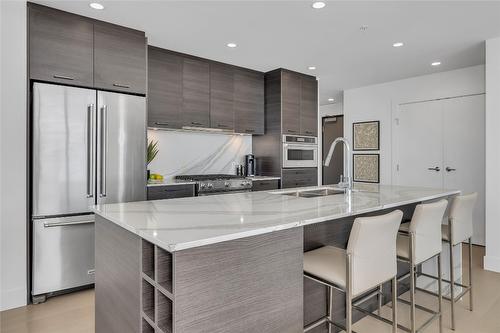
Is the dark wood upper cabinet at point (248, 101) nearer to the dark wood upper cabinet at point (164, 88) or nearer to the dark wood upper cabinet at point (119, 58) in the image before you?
the dark wood upper cabinet at point (164, 88)

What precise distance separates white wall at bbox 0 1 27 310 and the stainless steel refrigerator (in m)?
0.09

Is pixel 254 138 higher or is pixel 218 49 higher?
pixel 218 49

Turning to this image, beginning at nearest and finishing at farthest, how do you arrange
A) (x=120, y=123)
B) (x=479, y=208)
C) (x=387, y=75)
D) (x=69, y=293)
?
1. (x=69, y=293)
2. (x=120, y=123)
3. (x=479, y=208)
4. (x=387, y=75)

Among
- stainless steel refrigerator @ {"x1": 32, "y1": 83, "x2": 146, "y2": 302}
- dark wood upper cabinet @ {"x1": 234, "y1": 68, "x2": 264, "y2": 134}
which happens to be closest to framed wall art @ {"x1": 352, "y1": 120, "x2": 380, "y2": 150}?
dark wood upper cabinet @ {"x1": 234, "y1": 68, "x2": 264, "y2": 134}

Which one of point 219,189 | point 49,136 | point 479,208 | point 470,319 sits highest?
point 49,136

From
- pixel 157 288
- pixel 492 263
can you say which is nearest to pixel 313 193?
pixel 157 288

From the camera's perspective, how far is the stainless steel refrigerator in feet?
8.82

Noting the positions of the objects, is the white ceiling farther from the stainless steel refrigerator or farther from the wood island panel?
the wood island panel

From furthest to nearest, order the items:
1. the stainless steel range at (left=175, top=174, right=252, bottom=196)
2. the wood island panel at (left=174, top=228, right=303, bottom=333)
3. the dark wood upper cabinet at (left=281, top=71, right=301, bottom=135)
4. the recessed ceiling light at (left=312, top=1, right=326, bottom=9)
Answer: the dark wood upper cabinet at (left=281, top=71, right=301, bottom=135), the stainless steel range at (left=175, top=174, right=252, bottom=196), the recessed ceiling light at (left=312, top=1, right=326, bottom=9), the wood island panel at (left=174, top=228, right=303, bottom=333)

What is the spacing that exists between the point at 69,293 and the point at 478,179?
5.27 meters

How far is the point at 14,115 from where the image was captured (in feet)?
8.53

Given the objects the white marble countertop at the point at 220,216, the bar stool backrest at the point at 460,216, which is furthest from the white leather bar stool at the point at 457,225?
the white marble countertop at the point at 220,216

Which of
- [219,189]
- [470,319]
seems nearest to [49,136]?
[219,189]

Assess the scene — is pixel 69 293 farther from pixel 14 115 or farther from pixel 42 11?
pixel 42 11
